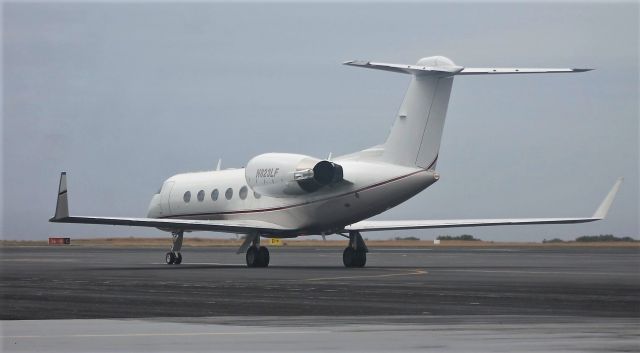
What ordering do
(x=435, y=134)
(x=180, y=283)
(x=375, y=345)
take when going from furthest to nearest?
1. (x=435, y=134)
2. (x=180, y=283)
3. (x=375, y=345)

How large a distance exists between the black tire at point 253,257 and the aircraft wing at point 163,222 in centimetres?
87

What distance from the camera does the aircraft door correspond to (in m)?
58.0

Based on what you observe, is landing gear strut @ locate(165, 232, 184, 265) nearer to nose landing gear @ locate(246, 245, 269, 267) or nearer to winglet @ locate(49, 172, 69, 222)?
nose landing gear @ locate(246, 245, 269, 267)

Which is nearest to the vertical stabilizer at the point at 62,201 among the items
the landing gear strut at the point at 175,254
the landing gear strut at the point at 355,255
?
the landing gear strut at the point at 175,254

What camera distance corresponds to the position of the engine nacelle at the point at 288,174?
46.9 metres

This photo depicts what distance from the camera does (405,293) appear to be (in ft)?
96.0

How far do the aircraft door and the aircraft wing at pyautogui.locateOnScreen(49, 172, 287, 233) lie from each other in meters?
5.19

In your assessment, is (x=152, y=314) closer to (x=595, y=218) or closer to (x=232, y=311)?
(x=232, y=311)

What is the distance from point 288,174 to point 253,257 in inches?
142

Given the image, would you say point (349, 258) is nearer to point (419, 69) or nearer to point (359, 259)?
point (359, 259)

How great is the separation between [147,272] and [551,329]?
2500 centimetres

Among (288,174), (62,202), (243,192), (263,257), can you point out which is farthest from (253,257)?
(62,202)

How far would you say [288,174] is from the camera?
48.1 m

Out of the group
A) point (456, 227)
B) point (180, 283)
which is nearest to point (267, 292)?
point (180, 283)
